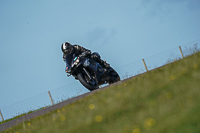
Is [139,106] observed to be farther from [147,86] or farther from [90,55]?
[90,55]

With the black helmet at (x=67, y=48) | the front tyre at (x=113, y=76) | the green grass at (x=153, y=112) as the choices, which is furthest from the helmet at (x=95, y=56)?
the green grass at (x=153, y=112)

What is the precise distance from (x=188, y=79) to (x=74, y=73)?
752 centimetres

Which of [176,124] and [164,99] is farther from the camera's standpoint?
[164,99]

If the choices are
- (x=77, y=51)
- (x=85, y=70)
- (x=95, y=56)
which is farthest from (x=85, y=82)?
(x=95, y=56)

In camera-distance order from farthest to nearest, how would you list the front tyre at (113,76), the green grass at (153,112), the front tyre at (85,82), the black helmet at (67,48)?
the front tyre at (113,76) < the black helmet at (67,48) < the front tyre at (85,82) < the green grass at (153,112)

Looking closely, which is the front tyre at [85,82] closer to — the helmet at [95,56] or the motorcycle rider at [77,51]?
the motorcycle rider at [77,51]

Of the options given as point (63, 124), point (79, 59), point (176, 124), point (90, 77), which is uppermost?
point (79, 59)

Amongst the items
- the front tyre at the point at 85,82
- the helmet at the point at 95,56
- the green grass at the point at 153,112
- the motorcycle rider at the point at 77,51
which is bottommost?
the green grass at the point at 153,112

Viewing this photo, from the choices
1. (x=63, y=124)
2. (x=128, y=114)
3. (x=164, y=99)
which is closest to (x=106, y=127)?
(x=128, y=114)

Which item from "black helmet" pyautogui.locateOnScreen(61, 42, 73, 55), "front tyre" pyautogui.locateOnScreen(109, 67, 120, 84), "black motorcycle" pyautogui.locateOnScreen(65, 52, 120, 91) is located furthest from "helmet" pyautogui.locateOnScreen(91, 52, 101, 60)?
"front tyre" pyautogui.locateOnScreen(109, 67, 120, 84)

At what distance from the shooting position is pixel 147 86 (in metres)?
5.53

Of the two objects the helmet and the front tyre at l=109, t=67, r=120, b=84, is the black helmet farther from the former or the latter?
the front tyre at l=109, t=67, r=120, b=84

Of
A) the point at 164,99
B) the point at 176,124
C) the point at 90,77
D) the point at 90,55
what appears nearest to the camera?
the point at 176,124

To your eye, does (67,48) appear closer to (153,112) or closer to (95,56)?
(95,56)
